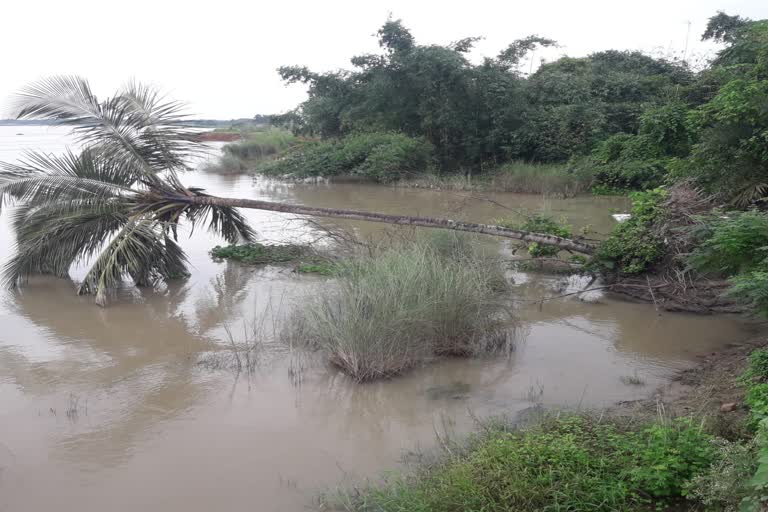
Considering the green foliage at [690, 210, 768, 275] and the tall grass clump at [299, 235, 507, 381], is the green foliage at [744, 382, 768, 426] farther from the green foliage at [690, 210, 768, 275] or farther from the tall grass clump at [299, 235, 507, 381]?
the tall grass clump at [299, 235, 507, 381]

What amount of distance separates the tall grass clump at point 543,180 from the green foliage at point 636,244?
9177 mm

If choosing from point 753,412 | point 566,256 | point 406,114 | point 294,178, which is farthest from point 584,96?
point 753,412

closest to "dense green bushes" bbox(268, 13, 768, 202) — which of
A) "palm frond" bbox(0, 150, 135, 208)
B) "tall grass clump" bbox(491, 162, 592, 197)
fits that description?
"tall grass clump" bbox(491, 162, 592, 197)

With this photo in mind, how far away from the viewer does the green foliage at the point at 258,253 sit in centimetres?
1146

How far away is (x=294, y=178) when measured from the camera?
24.6 m

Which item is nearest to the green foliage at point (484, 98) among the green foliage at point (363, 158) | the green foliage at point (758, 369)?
the green foliage at point (363, 158)

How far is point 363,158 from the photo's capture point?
23234 millimetres

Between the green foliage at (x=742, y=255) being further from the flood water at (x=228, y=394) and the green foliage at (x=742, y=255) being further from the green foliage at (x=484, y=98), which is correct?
the green foliage at (x=484, y=98)

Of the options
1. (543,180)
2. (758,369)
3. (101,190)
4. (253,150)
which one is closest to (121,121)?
(101,190)

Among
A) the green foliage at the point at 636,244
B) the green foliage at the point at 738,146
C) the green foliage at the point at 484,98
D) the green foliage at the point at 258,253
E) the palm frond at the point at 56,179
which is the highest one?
the green foliage at the point at 484,98

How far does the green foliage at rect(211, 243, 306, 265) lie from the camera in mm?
11461

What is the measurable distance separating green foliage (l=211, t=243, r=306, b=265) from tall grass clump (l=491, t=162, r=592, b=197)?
9.53m

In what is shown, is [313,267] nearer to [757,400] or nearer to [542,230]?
[542,230]

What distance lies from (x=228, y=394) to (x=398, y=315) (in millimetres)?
1742
